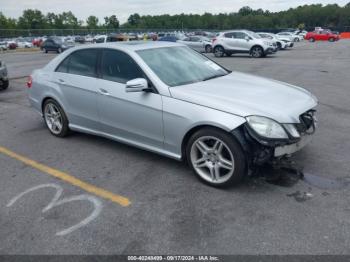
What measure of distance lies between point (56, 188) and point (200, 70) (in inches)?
97.7

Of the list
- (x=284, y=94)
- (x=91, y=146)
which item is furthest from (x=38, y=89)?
(x=284, y=94)

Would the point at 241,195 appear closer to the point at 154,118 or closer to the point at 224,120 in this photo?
the point at 224,120

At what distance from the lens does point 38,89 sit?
5.86 m

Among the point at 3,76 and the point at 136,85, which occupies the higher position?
the point at 136,85

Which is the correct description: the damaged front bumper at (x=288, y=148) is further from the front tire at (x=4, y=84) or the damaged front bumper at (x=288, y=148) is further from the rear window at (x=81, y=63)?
the front tire at (x=4, y=84)

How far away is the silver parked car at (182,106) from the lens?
355 centimetres

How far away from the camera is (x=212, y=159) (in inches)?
150

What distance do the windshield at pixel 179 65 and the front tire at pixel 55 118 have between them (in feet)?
6.29

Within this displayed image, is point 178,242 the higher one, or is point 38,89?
point 38,89

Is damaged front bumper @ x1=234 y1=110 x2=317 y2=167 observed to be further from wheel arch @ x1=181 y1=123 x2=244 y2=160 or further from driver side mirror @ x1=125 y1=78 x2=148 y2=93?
driver side mirror @ x1=125 y1=78 x2=148 y2=93

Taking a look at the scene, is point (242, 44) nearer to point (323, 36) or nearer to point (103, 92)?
point (103, 92)

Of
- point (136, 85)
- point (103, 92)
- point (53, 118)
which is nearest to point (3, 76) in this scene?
point (53, 118)

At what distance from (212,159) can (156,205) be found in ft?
2.70

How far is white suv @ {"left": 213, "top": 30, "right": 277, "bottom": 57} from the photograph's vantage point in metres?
21.4
